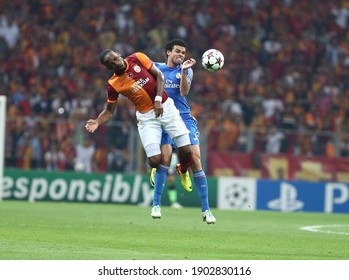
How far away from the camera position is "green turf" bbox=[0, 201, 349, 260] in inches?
458

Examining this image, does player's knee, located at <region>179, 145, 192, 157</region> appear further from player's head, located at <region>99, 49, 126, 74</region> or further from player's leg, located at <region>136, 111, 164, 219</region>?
player's head, located at <region>99, 49, 126, 74</region>

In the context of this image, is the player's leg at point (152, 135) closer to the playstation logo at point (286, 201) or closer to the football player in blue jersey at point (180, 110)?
the football player in blue jersey at point (180, 110)

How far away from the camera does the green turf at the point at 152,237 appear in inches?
458

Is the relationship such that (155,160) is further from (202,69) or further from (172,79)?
(202,69)

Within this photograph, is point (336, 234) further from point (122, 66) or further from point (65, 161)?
point (65, 161)

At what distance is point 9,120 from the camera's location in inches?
991

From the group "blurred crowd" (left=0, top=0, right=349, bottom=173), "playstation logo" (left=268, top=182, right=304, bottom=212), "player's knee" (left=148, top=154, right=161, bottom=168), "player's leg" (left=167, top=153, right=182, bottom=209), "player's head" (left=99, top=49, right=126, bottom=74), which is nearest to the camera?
"player's head" (left=99, top=49, right=126, bottom=74)

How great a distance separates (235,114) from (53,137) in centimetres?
592

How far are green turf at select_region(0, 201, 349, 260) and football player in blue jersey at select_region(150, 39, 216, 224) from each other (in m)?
0.72

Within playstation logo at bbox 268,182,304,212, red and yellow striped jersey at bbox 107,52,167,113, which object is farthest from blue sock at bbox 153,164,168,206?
playstation logo at bbox 268,182,304,212

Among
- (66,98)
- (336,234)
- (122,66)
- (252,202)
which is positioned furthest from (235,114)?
(122,66)

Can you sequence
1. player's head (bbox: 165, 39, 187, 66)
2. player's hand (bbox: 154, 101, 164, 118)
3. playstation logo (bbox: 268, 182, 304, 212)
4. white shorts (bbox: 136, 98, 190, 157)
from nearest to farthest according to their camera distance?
1. player's hand (bbox: 154, 101, 164, 118)
2. white shorts (bbox: 136, 98, 190, 157)
3. player's head (bbox: 165, 39, 187, 66)
4. playstation logo (bbox: 268, 182, 304, 212)

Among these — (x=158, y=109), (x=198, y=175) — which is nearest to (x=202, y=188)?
(x=198, y=175)

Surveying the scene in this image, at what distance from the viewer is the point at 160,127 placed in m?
14.7
